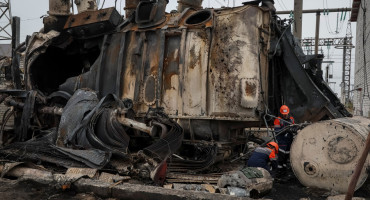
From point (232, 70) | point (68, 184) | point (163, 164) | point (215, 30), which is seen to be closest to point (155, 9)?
point (215, 30)

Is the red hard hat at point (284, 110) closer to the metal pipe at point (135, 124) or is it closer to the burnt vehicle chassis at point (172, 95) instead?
the burnt vehicle chassis at point (172, 95)

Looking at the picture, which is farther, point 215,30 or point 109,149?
point 215,30

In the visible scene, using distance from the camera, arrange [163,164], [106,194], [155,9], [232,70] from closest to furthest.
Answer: [106,194] < [163,164] < [232,70] < [155,9]

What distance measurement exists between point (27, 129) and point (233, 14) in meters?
4.56

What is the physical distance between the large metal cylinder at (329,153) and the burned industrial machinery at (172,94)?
117 cm

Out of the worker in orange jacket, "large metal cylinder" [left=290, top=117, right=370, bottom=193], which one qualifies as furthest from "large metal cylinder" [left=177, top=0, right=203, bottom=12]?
"large metal cylinder" [left=290, top=117, right=370, bottom=193]

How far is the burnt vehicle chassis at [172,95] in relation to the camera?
545cm

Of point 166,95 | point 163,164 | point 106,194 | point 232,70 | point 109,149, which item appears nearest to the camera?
point 106,194

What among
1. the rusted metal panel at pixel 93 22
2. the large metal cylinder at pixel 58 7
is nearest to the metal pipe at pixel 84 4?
the large metal cylinder at pixel 58 7

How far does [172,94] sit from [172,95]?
0.06ft

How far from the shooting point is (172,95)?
6.26 m

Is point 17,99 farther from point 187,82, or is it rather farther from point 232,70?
point 232,70

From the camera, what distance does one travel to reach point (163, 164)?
462 cm

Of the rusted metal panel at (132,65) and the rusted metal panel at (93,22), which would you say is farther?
the rusted metal panel at (93,22)
